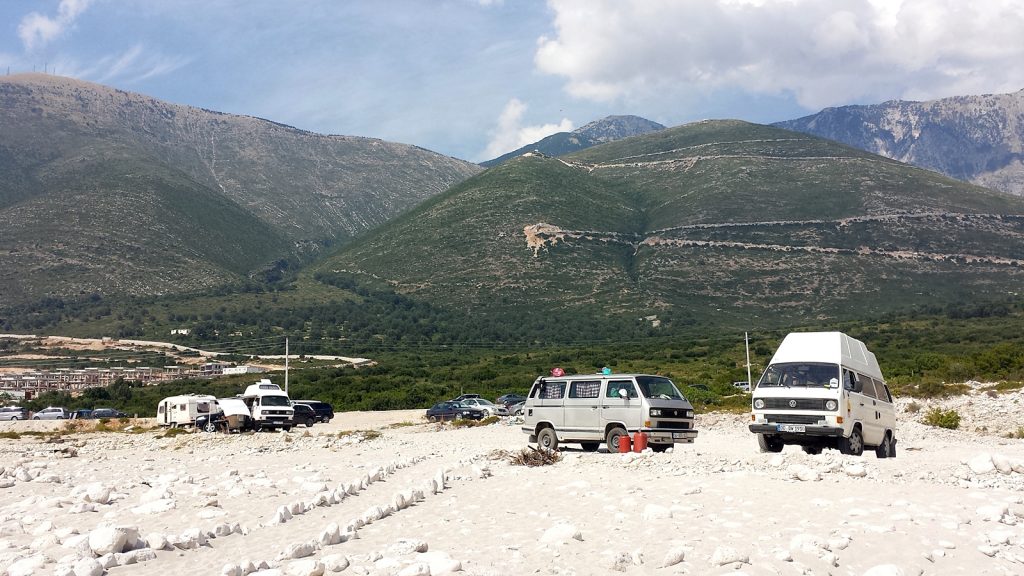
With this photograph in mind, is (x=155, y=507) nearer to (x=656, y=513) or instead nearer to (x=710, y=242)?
(x=656, y=513)

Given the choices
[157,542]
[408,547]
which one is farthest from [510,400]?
[408,547]

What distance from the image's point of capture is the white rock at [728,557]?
767cm

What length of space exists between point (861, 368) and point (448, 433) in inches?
629

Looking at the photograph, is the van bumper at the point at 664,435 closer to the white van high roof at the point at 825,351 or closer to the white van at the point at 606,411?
the white van at the point at 606,411

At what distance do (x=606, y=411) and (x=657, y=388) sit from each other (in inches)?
51.3

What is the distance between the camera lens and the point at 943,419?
2708cm

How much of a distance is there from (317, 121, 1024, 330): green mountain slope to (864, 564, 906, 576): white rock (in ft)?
291

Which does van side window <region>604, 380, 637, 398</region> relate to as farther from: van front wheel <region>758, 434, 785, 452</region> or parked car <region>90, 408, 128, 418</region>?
parked car <region>90, 408, 128, 418</region>

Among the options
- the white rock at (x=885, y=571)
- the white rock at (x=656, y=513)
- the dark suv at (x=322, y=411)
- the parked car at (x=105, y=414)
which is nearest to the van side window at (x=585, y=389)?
the white rock at (x=656, y=513)

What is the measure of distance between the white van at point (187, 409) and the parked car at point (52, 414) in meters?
16.2

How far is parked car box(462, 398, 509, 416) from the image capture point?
42750 mm

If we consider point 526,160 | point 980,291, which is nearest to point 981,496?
point 980,291

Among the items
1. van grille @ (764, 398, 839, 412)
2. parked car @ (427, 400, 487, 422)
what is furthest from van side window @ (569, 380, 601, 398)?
parked car @ (427, 400, 487, 422)

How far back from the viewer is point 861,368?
19.4m
